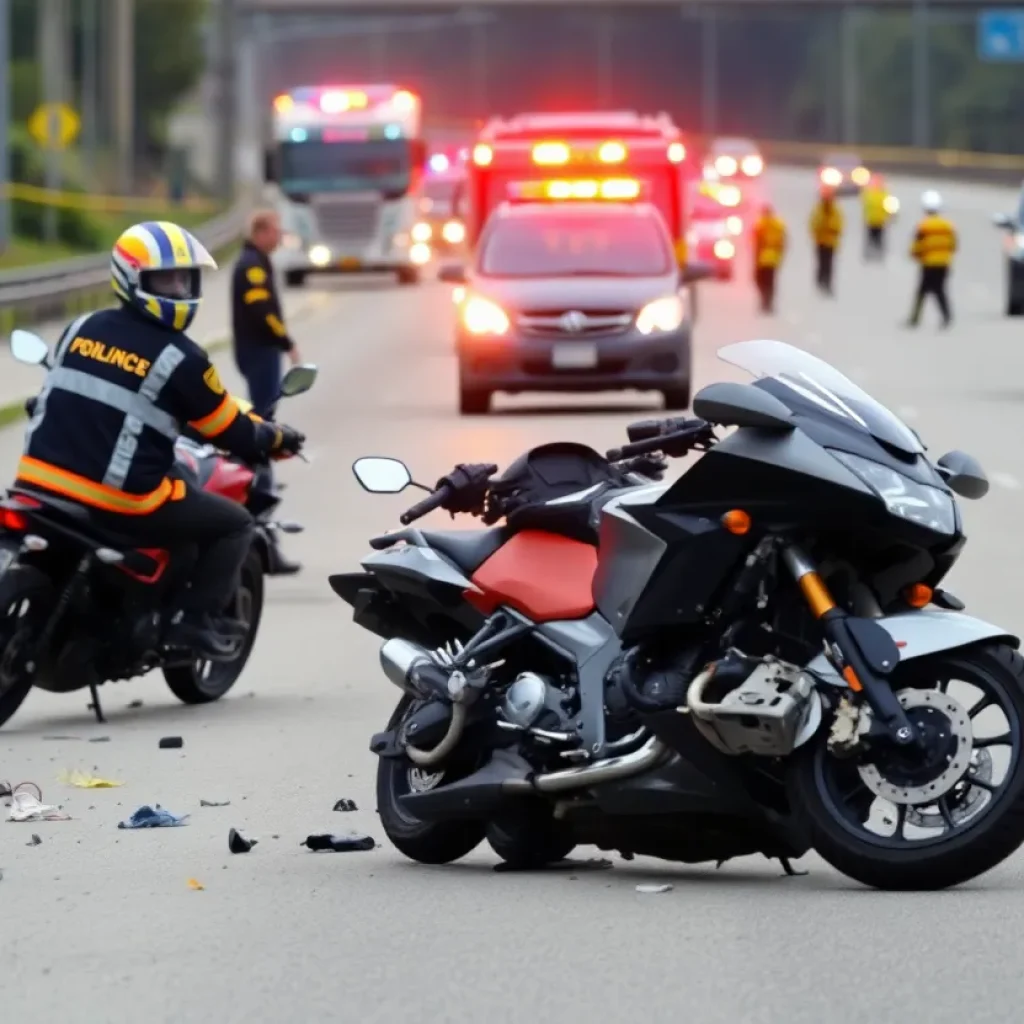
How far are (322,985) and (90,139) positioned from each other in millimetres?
75471

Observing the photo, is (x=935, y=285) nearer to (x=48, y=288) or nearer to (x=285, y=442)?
(x=48, y=288)

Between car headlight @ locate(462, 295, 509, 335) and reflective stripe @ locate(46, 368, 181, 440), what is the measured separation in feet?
52.2

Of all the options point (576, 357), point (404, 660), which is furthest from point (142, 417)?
point (576, 357)

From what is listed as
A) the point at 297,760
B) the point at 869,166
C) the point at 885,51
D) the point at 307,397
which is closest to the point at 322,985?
the point at 297,760

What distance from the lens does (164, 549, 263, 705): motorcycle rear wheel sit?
12680mm

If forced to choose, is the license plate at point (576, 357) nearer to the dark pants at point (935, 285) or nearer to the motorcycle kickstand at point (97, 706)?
the dark pants at point (935, 285)

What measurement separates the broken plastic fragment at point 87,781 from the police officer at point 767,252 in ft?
111

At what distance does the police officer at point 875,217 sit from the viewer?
57.6 meters

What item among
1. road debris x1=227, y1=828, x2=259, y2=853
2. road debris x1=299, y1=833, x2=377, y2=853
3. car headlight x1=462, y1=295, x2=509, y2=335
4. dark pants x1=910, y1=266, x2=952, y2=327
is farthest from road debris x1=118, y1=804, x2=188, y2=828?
dark pants x1=910, y1=266, x2=952, y2=327

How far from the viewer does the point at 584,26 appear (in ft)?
603

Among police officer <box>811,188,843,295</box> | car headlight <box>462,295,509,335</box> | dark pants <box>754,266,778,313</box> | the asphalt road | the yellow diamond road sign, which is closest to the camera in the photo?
the asphalt road

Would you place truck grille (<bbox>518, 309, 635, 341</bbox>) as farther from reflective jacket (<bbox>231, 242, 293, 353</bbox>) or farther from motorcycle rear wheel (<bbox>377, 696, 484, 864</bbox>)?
motorcycle rear wheel (<bbox>377, 696, 484, 864</bbox>)

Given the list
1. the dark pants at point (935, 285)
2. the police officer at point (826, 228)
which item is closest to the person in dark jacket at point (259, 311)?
the dark pants at point (935, 285)

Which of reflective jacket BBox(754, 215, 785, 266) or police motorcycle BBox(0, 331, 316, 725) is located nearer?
police motorcycle BBox(0, 331, 316, 725)
